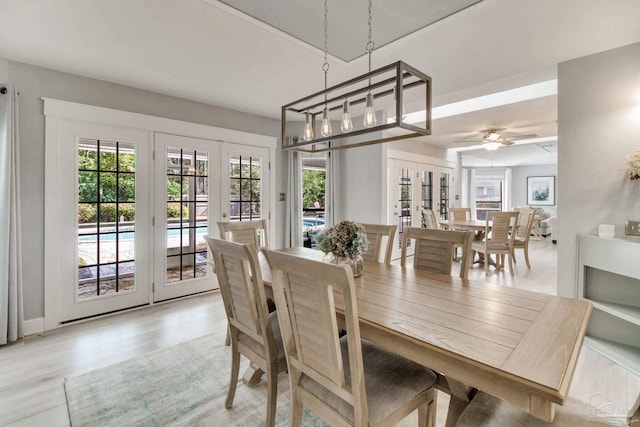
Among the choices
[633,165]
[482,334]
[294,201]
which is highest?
[633,165]

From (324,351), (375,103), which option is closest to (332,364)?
(324,351)

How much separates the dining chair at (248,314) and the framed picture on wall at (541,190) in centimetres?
1200

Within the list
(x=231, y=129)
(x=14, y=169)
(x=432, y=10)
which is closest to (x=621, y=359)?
(x=432, y=10)

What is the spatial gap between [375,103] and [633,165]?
264cm

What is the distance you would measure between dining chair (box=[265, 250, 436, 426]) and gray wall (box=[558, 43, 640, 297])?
234 centimetres

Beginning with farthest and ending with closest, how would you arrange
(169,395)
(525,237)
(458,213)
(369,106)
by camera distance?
1. (458,213)
2. (525,237)
3. (169,395)
4. (369,106)

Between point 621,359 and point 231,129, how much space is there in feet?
15.0

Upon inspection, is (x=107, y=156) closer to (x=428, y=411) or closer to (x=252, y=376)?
(x=252, y=376)

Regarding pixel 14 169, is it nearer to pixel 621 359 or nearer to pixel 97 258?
pixel 97 258

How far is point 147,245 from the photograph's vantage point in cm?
350

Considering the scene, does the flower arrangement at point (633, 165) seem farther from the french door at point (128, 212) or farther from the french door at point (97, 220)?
the french door at point (97, 220)

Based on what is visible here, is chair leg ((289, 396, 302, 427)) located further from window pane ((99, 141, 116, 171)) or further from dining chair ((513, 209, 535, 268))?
dining chair ((513, 209, 535, 268))

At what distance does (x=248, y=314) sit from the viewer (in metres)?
1.62

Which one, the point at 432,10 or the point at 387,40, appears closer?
the point at 432,10
